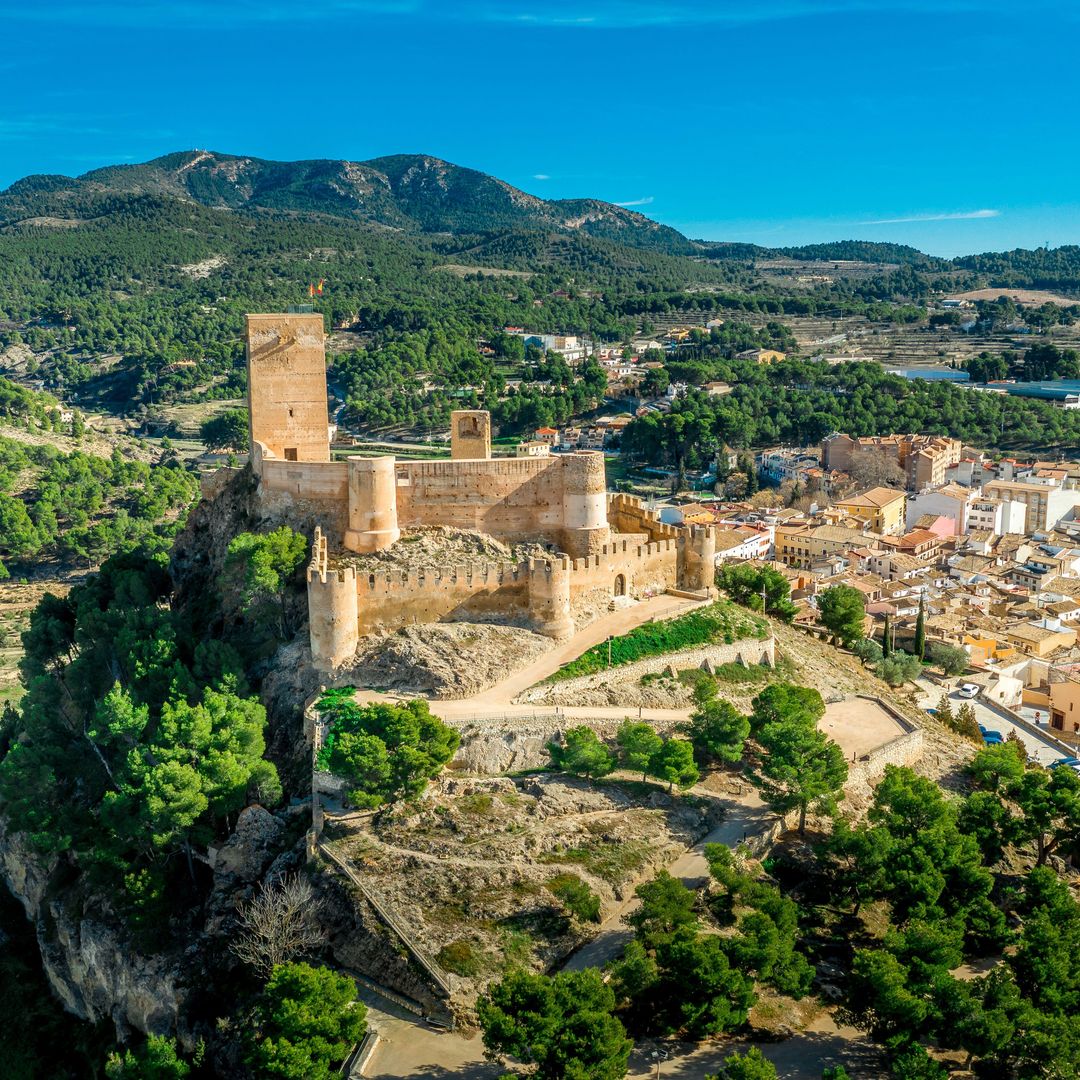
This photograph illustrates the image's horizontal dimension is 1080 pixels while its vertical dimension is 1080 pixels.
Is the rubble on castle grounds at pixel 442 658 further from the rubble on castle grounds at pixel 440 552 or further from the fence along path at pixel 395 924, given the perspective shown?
the fence along path at pixel 395 924

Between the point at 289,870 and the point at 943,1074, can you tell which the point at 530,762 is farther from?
the point at 943,1074

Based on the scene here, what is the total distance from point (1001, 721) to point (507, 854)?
64.6 ft

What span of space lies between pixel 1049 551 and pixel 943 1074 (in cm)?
4381

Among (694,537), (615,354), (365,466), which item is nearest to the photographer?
(365,466)

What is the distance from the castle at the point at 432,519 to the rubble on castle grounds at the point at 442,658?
365 mm

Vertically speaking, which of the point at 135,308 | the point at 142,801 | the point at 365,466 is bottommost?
the point at 142,801

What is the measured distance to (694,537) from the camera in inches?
1256

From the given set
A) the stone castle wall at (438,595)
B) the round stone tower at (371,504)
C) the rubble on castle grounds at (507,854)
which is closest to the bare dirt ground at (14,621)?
the round stone tower at (371,504)

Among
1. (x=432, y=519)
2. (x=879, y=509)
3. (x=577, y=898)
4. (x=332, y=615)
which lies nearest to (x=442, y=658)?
(x=332, y=615)

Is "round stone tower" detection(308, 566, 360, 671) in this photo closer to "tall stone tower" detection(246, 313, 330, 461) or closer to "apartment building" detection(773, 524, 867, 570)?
"tall stone tower" detection(246, 313, 330, 461)

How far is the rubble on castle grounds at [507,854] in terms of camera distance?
2072 cm

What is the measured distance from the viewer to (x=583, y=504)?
98.9ft

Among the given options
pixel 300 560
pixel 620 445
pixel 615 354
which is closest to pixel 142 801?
pixel 300 560

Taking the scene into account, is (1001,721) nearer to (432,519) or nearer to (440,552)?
(440,552)
